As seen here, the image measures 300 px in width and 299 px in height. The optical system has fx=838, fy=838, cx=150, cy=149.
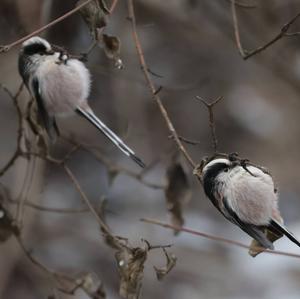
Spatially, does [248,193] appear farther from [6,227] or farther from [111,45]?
[6,227]

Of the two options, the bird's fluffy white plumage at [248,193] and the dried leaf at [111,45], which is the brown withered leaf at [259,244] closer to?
the bird's fluffy white plumage at [248,193]

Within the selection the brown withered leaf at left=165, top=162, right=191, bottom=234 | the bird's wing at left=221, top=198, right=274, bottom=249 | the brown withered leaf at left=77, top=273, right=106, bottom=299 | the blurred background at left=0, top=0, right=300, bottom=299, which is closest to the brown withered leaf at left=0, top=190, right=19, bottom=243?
the brown withered leaf at left=77, top=273, right=106, bottom=299

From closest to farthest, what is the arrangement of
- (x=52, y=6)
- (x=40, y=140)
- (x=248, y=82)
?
(x=40, y=140) → (x=52, y=6) → (x=248, y=82)

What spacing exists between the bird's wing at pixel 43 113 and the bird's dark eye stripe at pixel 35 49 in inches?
1.6

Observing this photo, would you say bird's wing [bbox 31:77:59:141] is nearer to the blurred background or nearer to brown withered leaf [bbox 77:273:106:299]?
brown withered leaf [bbox 77:273:106:299]

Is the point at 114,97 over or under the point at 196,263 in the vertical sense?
over

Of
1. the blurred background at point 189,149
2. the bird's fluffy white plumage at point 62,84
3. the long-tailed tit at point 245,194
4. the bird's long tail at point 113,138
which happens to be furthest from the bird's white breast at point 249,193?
the blurred background at point 189,149

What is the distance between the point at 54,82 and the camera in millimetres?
1100

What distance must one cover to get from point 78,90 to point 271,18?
113 centimetres

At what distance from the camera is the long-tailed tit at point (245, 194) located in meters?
1.03

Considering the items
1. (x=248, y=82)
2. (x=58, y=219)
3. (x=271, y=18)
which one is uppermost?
(x=271, y=18)

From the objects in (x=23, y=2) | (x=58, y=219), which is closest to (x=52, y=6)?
(x=23, y=2)

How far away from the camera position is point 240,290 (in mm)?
2789

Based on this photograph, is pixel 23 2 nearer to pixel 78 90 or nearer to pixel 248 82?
pixel 78 90
